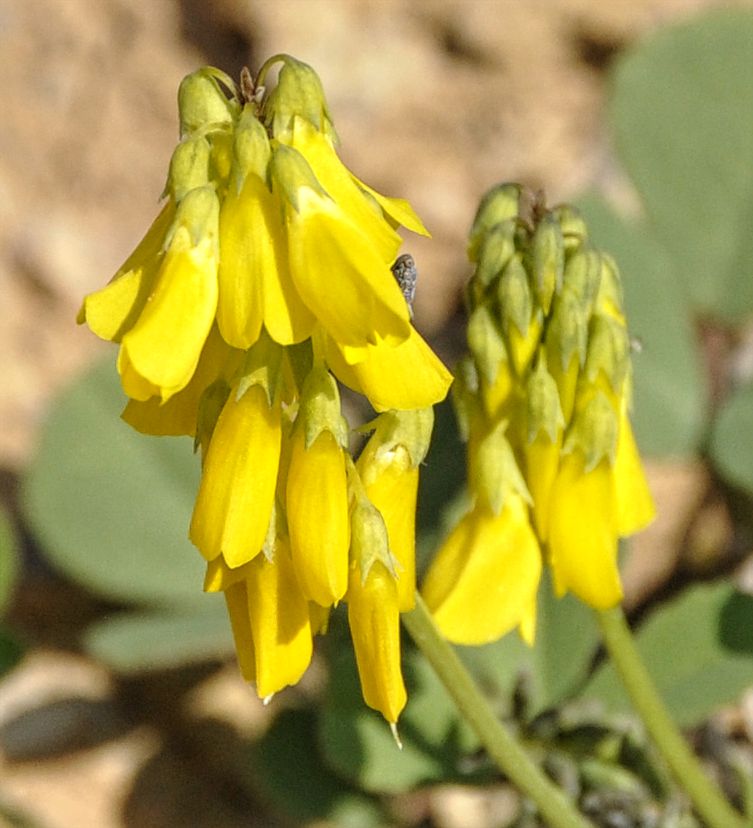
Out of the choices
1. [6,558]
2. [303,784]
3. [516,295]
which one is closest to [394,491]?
[516,295]

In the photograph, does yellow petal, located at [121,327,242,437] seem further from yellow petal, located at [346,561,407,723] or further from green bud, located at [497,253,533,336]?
green bud, located at [497,253,533,336]

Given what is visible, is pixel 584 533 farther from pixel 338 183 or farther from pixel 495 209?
pixel 338 183

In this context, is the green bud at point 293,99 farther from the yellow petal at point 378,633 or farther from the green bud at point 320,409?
the yellow petal at point 378,633

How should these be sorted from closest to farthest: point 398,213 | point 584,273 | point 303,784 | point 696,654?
1. point 398,213
2. point 584,273
3. point 696,654
4. point 303,784

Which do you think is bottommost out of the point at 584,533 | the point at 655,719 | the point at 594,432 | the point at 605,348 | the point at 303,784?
the point at 303,784

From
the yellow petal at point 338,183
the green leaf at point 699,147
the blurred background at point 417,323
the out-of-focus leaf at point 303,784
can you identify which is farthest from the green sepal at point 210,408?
the green leaf at point 699,147

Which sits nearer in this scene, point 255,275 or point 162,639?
point 255,275
